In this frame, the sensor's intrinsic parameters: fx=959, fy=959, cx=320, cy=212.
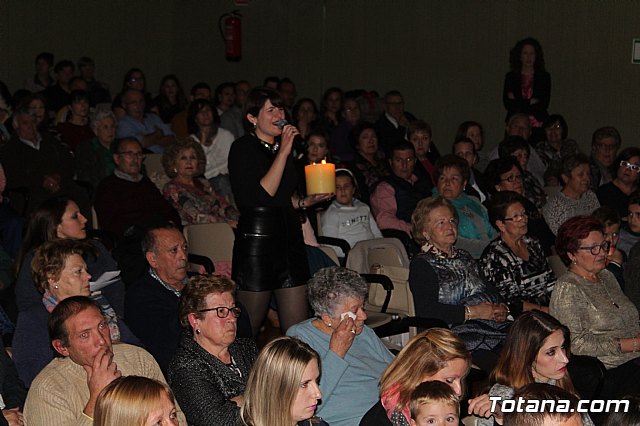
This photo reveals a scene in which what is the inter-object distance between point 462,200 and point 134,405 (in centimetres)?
347

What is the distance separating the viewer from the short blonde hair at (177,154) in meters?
5.72

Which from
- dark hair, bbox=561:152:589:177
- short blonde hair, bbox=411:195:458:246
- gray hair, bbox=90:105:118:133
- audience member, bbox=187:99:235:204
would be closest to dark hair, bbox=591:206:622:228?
dark hair, bbox=561:152:589:177

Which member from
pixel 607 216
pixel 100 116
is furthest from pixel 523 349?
pixel 100 116

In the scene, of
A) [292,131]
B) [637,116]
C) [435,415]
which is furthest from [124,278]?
[637,116]

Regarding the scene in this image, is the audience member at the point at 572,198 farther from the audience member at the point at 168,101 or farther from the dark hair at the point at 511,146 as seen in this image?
Result: the audience member at the point at 168,101

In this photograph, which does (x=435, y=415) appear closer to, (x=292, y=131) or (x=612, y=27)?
(x=292, y=131)

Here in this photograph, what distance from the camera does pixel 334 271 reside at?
3.57 m

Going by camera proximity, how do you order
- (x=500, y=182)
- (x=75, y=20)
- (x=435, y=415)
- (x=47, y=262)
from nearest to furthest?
(x=435, y=415) → (x=47, y=262) → (x=500, y=182) → (x=75, y=20)

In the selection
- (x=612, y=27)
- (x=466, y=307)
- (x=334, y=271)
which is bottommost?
(x=466, y=307)

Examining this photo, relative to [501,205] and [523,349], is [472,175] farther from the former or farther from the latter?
[523,349]

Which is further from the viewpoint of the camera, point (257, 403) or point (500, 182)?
point (500, 182)

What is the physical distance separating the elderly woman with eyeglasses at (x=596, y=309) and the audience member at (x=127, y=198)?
234 centimetres

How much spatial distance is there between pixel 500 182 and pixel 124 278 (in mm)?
2420

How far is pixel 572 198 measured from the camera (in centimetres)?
604
